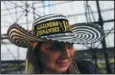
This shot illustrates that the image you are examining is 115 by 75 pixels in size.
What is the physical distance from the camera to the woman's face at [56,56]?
3.15ft

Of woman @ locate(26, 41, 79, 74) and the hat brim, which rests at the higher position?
the hat brim

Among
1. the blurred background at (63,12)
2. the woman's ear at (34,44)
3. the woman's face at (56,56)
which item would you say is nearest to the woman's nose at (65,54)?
the woman's face at (56,56)

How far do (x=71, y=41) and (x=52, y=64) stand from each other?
4.2 inches

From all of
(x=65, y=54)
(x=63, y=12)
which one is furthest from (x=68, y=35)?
(x=63, y=12)

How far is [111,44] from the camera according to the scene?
3.50 metres

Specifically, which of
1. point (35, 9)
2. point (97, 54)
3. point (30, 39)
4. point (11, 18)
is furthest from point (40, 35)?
point (11, 18)

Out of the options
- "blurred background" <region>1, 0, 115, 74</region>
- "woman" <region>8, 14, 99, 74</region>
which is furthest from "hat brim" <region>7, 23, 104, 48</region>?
"blurred background" <region>1, 0, 115, 74</region>

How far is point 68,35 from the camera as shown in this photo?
97cm

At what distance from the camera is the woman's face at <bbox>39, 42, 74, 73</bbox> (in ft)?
3.15

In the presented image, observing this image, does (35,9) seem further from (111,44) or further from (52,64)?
(52,64)

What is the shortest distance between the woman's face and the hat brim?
3 cm

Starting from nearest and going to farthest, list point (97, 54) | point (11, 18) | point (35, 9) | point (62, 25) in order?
point (62, 25) → point (97, 54) → point (35, 9) → point (11, 18)

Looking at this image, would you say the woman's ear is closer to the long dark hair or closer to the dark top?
the long dark hair

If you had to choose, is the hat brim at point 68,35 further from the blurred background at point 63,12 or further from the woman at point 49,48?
the blurred background at point 63,12
